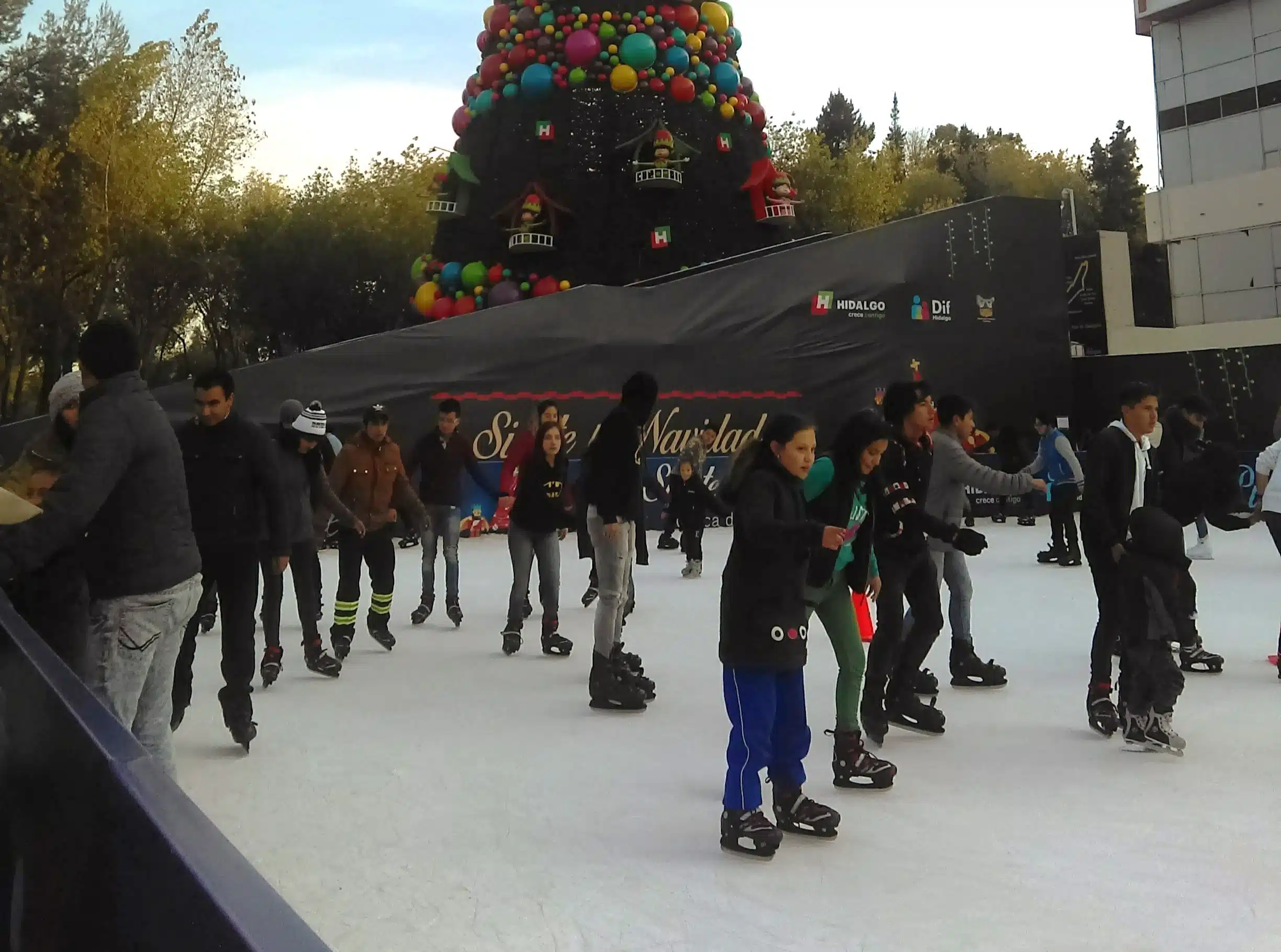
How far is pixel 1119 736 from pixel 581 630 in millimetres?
4219

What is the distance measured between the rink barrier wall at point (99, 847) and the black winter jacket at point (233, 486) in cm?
189

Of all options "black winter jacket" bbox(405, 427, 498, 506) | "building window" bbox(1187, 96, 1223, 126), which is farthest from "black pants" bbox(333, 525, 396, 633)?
"building window" bbox(1187, 96, 1223, 126)

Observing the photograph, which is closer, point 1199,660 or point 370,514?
point 1199,660

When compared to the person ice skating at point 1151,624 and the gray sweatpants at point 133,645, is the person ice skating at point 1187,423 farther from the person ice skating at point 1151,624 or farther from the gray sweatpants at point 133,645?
the gray sweatpants at point 133,645

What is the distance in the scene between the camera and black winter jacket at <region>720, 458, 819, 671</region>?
13.0 ft

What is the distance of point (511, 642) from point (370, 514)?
45.3 inches

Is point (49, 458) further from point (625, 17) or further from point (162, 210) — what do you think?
point (162, 210)

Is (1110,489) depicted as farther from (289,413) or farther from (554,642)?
(289,413)

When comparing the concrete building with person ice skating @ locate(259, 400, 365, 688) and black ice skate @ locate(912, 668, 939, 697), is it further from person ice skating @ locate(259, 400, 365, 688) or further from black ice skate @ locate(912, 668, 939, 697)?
person ice skating @ locate(259, 400, 365, 688)

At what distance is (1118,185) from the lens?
193ft

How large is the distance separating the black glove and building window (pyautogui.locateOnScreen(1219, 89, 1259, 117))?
88.9 feet

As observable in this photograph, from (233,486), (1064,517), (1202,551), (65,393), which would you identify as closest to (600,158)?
(1064,517)

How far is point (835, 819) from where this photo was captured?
411 cm

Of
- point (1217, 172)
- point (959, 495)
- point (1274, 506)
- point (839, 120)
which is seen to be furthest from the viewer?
point (839, 120)
